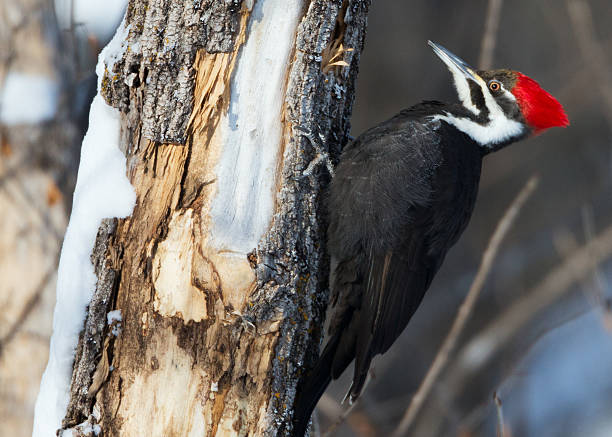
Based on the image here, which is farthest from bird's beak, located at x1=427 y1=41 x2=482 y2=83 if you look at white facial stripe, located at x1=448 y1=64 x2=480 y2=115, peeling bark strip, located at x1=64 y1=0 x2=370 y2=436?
peeling bark strip, located at x1=64 y1=0 x2=370 y2=436

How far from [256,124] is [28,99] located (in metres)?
1.87

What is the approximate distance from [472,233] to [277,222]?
189 inches

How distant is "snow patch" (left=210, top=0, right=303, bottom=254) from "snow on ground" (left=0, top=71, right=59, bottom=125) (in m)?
1.68

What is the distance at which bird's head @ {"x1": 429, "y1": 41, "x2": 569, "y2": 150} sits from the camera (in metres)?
2.97

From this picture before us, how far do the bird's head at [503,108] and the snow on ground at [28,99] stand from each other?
2034mm

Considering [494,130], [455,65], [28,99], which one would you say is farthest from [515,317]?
[28,99]

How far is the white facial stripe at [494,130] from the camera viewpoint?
9.90 feet

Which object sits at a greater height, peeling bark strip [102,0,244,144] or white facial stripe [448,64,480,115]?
white facial stripe [448,64,480,115]

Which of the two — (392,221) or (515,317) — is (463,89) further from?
(515,317)

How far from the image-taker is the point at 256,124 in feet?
6.98

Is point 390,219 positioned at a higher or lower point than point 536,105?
lower

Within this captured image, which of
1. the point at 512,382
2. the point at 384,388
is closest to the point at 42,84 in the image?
the point at 512,382

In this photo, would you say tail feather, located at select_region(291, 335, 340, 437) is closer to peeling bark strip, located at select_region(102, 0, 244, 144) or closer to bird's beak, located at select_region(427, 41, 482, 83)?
peeling bark strip, located at select_region(102, 0, 244, 144)

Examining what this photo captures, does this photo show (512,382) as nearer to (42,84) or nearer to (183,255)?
(183,255)
